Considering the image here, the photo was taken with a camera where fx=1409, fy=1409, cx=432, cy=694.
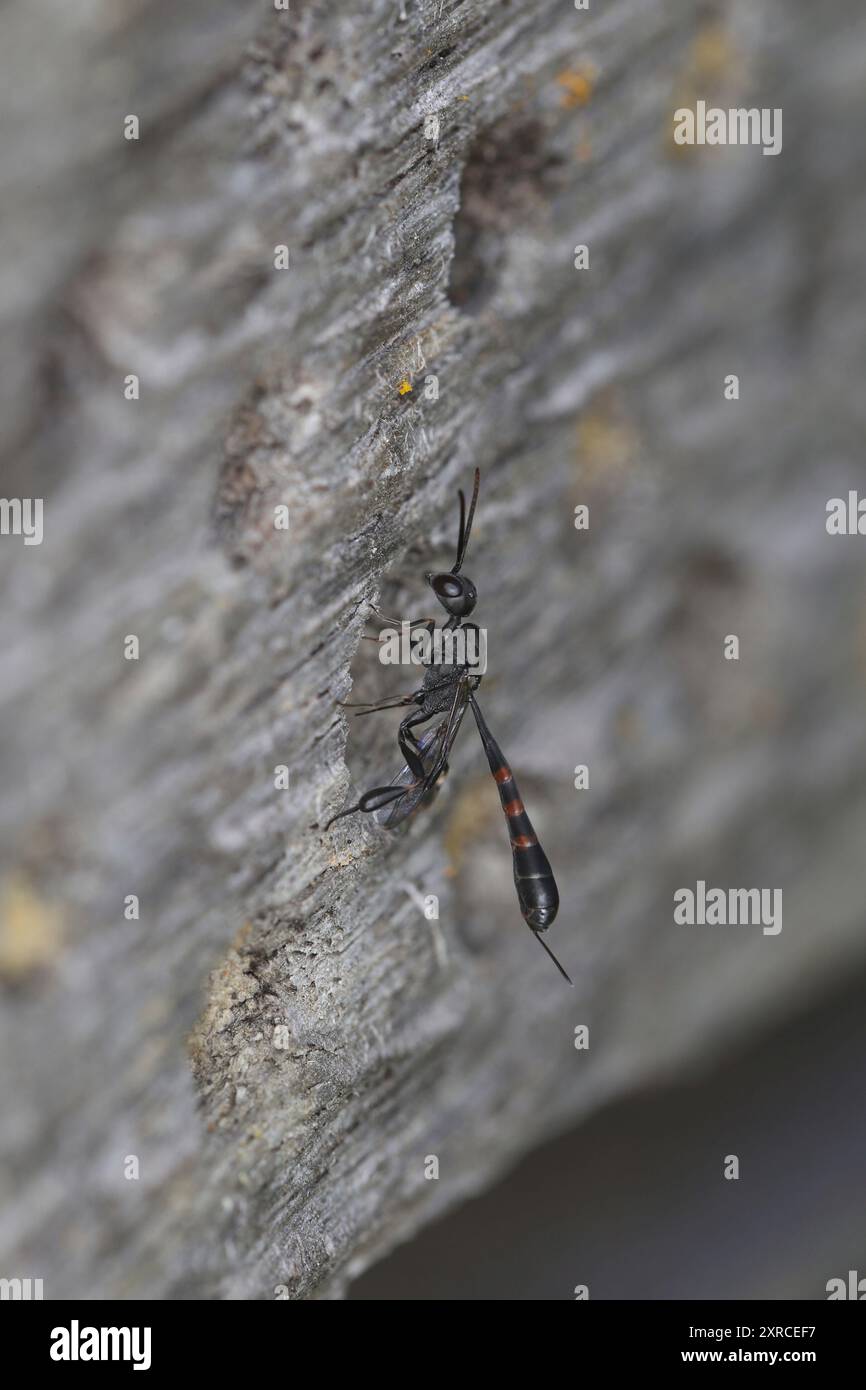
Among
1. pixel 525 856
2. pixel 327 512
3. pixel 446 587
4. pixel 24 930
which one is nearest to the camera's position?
pixel 24 930

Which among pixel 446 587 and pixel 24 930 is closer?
pixel 24 930

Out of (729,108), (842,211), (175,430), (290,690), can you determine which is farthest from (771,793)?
(175,430)

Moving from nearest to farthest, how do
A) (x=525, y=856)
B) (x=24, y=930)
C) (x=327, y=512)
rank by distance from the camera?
(x=24, y=930), (x=327, y=512), (x=525, y=856)

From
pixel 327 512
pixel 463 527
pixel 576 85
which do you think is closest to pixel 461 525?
pixel 463 527

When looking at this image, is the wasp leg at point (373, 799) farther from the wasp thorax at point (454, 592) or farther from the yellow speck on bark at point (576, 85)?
the yellow speck on bark at point (576, 85)

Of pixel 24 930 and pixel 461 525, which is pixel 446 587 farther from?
pixel 24 930

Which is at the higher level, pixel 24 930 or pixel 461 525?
pixel 461 525

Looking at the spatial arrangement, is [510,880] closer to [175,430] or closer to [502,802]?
[502,802]

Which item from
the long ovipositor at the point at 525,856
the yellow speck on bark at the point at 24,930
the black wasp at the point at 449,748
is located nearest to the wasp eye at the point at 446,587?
the black wasp at the point at 449,748
